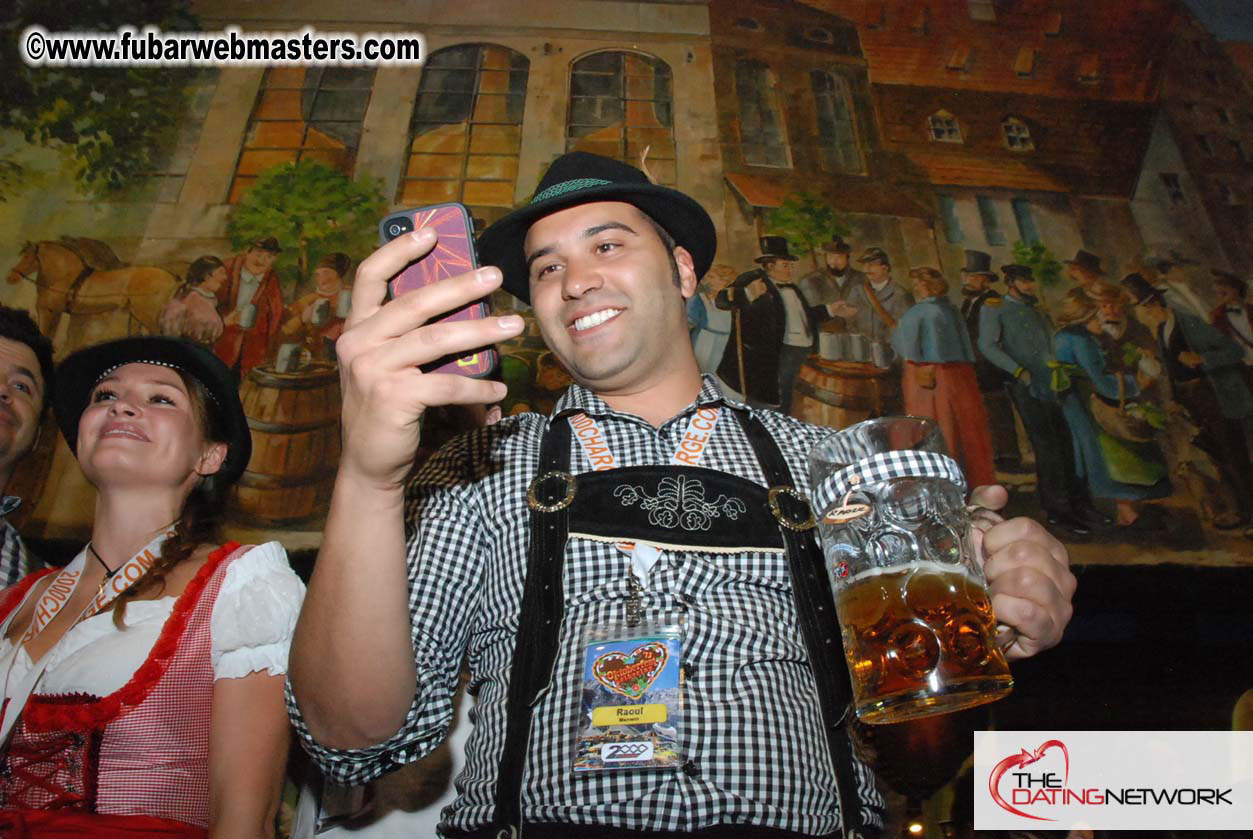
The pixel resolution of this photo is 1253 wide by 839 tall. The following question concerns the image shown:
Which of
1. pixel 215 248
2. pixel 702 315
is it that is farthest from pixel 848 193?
pixel 215 248

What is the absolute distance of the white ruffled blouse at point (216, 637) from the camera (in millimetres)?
1455

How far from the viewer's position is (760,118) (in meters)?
5.16

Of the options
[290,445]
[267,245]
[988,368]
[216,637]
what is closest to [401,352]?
[216,637]

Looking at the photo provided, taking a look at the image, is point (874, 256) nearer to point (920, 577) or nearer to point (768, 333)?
point (768, 333)

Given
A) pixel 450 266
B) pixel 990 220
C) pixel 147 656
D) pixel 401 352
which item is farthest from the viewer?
pixel 990 220

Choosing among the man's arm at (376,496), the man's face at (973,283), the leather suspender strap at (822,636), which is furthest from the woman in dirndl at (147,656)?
the man's face at (973,283)

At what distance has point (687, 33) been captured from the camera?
5.39 metres

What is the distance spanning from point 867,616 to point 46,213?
5.23m

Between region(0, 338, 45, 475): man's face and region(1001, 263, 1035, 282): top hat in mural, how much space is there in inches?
187

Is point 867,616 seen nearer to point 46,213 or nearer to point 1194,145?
point 46,213

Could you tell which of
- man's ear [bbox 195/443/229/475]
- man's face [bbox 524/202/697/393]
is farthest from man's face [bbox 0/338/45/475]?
man's face [bbox 524/202/697/393]

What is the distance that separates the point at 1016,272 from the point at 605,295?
4051 millimetres

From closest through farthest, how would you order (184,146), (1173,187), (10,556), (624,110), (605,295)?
(605,295), (10,556), (184,146), (624,110), (1173,187)

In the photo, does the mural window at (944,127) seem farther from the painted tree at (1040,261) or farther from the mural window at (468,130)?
the mural window at (468,130)
